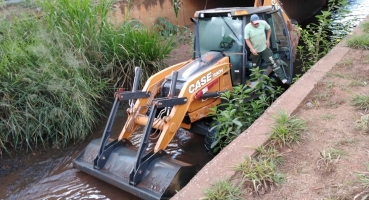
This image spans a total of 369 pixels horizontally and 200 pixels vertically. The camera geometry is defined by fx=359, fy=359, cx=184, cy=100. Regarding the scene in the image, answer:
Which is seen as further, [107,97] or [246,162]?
[107,97]

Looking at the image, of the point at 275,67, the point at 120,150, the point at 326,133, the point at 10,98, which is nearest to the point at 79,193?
the point at 120,150

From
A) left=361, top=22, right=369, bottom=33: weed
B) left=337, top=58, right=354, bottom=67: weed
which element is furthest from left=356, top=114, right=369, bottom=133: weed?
left=361, top=22, right=369, bottom=33: weed

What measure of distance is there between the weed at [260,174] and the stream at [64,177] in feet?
6.34

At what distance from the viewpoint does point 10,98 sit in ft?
18.2

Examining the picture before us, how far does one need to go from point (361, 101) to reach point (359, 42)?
2330mm

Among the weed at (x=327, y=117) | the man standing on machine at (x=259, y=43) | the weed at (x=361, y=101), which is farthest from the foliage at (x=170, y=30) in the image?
the weed at (x=327, y=117)

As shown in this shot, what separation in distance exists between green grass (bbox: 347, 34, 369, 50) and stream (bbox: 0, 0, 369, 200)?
9.22 ft

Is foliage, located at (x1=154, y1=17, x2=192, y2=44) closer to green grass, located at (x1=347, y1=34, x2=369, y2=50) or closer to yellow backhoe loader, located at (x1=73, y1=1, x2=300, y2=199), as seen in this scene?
yellow backhoe loader, located at (x1=73, y1=1, x2=300, y2=199)

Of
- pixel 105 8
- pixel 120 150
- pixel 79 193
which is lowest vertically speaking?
pixel 79 193

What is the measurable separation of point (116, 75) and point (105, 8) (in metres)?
1.33

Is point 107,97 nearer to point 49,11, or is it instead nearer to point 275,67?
point 49,11

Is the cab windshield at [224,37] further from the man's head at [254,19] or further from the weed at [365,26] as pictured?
the weed at [365,26]

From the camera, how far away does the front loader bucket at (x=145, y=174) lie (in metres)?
3.88

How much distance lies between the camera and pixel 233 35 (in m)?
5.58
